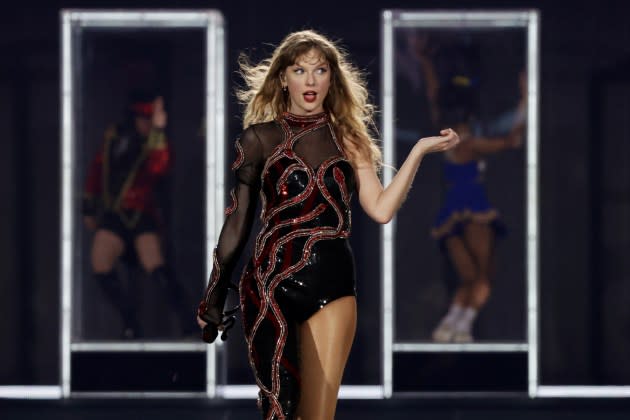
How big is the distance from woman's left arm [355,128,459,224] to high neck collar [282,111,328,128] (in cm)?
20

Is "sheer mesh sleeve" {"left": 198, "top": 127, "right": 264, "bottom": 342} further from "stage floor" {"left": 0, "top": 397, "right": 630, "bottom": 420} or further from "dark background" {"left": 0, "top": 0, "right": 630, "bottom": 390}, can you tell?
"dark background" {"left": 0, "top": 0, "right": 630, "bottom": 390}

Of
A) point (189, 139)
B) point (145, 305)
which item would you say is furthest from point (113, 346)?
point (189, 139)

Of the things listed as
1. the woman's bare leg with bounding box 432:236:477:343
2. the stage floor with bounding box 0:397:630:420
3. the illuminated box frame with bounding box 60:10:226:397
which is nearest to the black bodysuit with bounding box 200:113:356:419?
the stage floor with bounding box 0:397:630:420

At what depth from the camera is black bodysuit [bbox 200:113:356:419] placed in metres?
4.19

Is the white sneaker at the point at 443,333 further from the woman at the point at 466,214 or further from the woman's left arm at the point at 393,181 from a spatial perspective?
the woman's left arm at the point at 393,181

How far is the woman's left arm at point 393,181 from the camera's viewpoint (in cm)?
416

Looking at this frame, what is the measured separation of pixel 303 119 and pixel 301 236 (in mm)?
401

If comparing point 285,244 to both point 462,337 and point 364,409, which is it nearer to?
point 364,409

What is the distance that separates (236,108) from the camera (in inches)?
339

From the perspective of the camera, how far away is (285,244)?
166 inches
